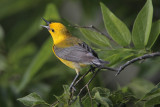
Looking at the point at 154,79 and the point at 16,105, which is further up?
the point at 16,105

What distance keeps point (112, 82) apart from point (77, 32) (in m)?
1.52

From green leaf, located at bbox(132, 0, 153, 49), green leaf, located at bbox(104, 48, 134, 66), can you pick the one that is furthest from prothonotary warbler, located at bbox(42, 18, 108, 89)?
green leaf, located at bbox(132, 0, 153, 49)

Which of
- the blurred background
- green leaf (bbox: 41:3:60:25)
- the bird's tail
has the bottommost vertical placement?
the blurred background

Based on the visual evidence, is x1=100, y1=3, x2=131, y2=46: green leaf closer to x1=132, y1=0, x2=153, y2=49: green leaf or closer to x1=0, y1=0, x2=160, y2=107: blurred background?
x1=132, y1=0, x2=153, y2=49: green leaf

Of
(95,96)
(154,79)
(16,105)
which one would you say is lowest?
(154,79)

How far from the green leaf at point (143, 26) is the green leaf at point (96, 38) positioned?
0.19 meters

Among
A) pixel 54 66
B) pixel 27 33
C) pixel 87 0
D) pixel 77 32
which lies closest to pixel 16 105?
pixel 54 66

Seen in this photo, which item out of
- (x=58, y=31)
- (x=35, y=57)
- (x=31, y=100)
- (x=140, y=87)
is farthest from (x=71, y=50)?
(x=35, y=57)

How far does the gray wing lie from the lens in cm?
174

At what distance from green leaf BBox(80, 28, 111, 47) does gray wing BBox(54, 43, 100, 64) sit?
0.18 feet

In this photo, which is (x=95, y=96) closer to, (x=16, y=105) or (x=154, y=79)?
(x=16, y=105)

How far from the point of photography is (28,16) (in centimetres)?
381

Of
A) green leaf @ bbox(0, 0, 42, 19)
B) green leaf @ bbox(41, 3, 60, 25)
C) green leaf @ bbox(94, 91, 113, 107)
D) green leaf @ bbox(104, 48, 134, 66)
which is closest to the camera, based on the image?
green leaf @ bbox(94, 91, 113, 107)

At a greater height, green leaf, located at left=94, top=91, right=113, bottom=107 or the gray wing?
the gray wing
